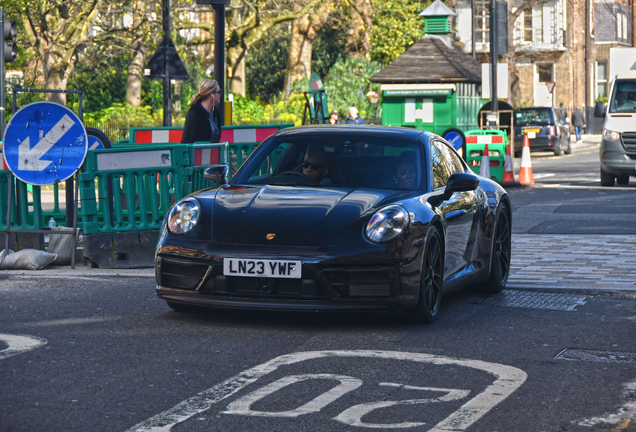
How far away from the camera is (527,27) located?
223ft

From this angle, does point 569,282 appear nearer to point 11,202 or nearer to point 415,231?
point 415,231

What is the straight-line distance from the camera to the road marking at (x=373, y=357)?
15.1ft

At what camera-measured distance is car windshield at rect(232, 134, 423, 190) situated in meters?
7.57

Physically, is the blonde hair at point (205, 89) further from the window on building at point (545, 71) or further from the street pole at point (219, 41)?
the window on building at point (545, 71)

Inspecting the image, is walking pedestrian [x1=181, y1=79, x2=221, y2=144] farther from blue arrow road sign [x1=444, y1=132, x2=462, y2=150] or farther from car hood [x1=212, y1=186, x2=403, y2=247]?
blue arrow road sign [x1=444, y1=132, x2=462, y2=150]

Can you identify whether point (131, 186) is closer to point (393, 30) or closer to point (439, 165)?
point (439, 165)

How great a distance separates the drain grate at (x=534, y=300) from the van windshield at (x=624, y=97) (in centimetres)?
1451

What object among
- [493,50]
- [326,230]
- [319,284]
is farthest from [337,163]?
[493,50]

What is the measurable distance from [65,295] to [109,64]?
37516mm

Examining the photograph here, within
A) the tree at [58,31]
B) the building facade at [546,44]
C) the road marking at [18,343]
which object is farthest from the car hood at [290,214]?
the building facade at [546,44]

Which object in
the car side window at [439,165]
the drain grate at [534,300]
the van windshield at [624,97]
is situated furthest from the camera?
the van windshield at [624,97]

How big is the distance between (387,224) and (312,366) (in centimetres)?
138

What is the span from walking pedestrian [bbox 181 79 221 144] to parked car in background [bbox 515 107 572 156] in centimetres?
2780

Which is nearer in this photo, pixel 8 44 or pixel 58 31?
pixel 8 44
